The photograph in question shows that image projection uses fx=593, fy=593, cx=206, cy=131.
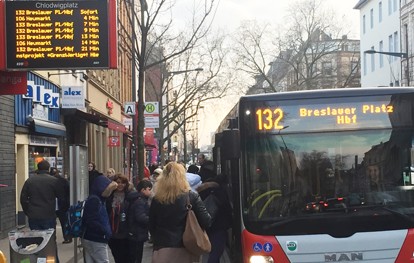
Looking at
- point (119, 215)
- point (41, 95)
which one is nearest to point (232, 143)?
point (119, 215)

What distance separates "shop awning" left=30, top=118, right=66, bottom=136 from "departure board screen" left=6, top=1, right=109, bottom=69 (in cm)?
588

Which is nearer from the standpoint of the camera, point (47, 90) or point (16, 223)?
point (16, 223)

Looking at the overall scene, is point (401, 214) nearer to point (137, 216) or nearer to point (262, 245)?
point (262, 245)

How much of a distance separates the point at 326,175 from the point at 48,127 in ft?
40.8

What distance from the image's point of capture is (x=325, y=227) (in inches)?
255

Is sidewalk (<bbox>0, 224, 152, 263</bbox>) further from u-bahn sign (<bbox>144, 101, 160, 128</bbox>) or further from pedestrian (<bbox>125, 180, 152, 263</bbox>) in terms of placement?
u-bahn sign (<bbox>144, 101, 160, 128</bbox>)

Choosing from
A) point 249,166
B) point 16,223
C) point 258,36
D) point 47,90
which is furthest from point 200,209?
point 258,36

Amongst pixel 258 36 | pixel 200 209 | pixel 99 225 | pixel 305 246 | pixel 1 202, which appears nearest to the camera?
pixel 200 209

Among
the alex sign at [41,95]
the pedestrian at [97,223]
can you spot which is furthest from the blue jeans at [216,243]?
the alex sign at [41,95]

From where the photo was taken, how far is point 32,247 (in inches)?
264

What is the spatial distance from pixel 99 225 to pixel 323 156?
9.59 feet

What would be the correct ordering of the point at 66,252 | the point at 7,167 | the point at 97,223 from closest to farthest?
1. the point at 97,223
2. the point at 66,252
3. the point at 7,167

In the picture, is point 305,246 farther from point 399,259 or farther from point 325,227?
point 399,259

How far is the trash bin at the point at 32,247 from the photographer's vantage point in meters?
6.67
